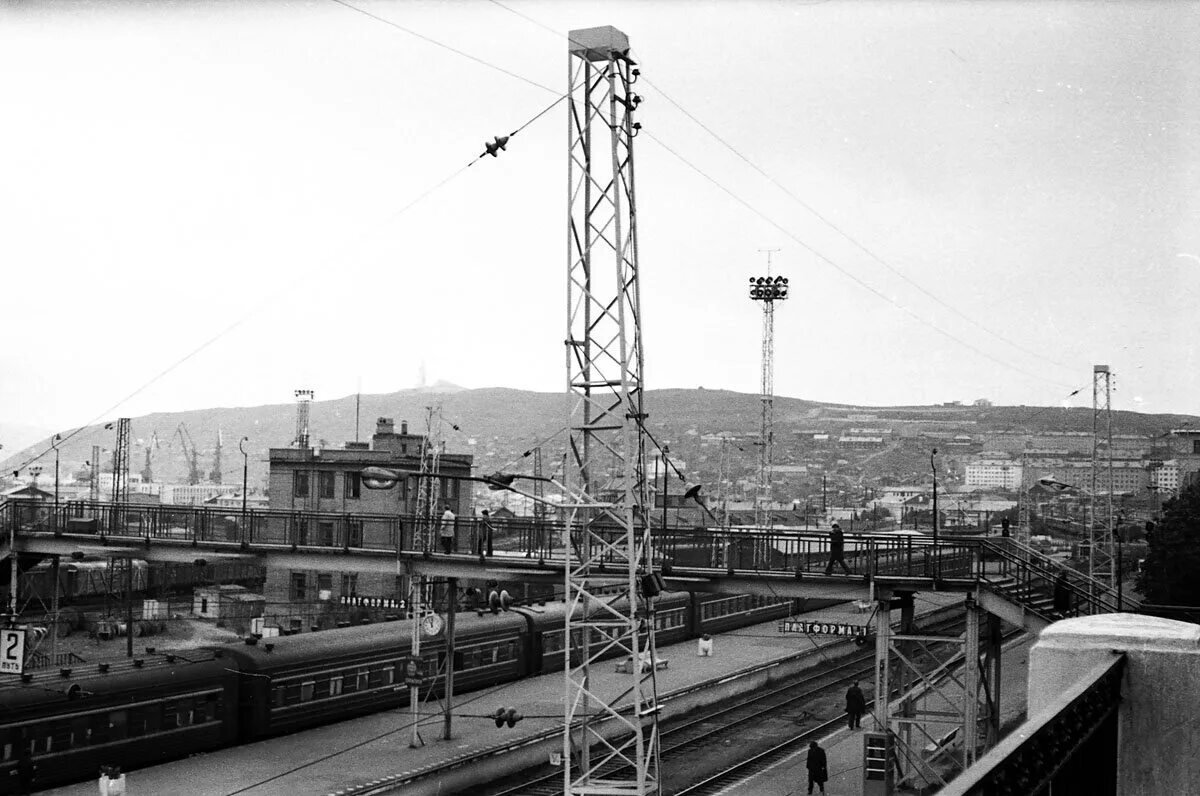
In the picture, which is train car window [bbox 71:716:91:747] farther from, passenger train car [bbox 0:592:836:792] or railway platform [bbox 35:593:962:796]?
railway platform [bbox 35:593:962:796]

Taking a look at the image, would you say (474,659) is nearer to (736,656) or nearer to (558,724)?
(558,724)

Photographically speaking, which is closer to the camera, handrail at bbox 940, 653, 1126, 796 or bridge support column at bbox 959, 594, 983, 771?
handrail at bbox 940, 653, 1126, 796

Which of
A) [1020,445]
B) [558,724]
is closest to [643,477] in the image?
[558,724]

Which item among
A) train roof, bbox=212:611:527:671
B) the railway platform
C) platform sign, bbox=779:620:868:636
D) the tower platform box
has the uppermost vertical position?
the tower platform box

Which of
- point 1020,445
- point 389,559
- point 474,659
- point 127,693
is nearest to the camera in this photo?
point 127,693

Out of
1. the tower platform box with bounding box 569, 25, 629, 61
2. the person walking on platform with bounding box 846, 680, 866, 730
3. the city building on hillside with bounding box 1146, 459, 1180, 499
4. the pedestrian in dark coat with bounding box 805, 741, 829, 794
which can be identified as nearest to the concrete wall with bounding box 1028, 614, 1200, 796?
the tower platform box with bounding box 569, 25, 629, 61
